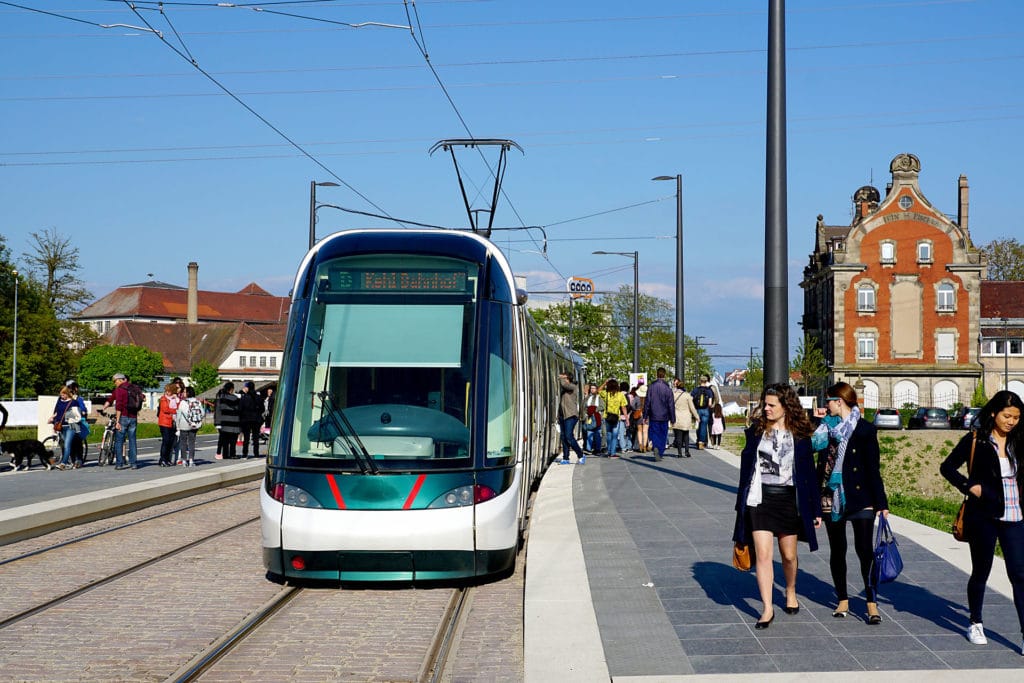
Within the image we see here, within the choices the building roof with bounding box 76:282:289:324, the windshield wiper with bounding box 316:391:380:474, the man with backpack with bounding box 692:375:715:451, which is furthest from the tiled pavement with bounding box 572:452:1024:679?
the building roof with bounding box 76:282:289:324

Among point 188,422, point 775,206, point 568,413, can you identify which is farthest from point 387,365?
point 188,422

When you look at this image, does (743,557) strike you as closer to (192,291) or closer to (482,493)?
(482,493)

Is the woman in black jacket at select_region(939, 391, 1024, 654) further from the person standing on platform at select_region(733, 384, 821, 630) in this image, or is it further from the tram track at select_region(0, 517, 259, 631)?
the tram track at select_region(0, 517, 259, 631)

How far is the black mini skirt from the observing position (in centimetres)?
789

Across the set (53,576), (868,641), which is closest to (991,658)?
(868,641)

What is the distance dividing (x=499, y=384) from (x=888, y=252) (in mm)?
72715

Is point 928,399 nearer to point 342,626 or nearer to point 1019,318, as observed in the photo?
point 1019,318

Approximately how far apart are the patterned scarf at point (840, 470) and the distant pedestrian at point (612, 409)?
1682 centimetres

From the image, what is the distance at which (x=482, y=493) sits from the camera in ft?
32.1

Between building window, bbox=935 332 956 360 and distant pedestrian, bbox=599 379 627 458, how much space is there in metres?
56.8

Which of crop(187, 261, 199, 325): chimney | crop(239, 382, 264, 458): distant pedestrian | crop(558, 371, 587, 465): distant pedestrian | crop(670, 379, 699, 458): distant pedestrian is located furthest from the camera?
crop(187, 261, 199, 325): chimney

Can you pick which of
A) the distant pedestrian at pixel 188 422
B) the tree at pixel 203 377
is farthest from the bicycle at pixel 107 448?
the tree at pixel 203 377

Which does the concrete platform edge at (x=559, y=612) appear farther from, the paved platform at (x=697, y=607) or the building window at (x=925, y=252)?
the building window at (x=925, y=252)

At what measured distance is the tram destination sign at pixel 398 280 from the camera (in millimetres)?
10453
